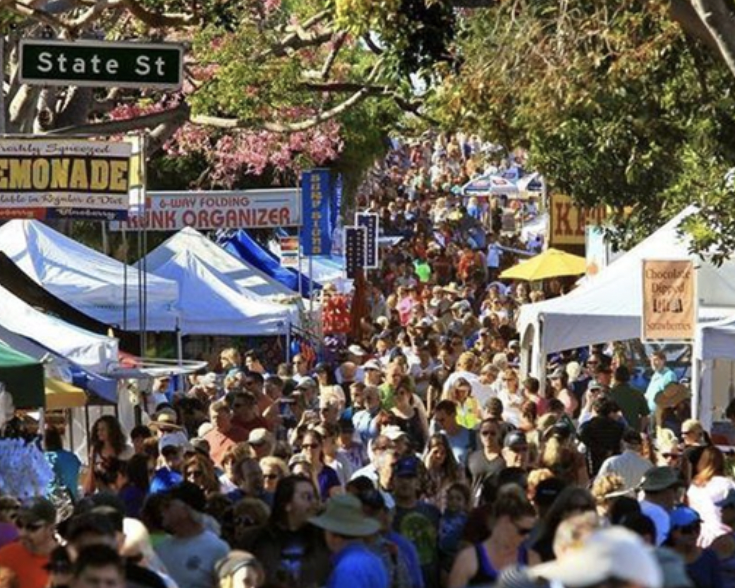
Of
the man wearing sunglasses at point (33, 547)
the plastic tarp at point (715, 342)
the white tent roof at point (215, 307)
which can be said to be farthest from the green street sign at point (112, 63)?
the white tent roof at point (215, 307)

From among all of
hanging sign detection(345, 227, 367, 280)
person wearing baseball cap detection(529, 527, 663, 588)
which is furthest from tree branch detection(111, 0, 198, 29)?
hanging sign detection(345, 227, 367, 280)

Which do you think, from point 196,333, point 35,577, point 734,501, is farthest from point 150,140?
point 35,577

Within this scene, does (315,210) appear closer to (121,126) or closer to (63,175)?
(121,126)

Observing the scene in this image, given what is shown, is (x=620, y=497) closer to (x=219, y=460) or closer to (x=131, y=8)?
(x=219, y=460)

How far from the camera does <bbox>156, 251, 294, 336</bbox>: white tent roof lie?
34.2 m

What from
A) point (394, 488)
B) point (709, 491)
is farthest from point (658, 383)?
point (394, 488)

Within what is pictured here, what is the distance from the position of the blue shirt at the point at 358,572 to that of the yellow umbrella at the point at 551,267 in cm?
2732

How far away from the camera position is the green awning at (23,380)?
58.1ft

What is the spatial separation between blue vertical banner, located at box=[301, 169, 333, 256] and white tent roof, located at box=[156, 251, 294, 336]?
110 inches

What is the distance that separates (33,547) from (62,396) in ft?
27.2

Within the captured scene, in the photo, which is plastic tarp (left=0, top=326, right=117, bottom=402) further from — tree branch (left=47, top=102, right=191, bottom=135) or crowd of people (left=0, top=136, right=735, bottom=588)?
tree branch (left=47, top=102, right=191, bottom=135)

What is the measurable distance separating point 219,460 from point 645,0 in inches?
212

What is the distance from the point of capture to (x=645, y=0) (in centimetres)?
1555

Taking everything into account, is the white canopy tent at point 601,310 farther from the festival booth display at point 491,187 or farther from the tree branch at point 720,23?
the festival booth display at point 491,187
